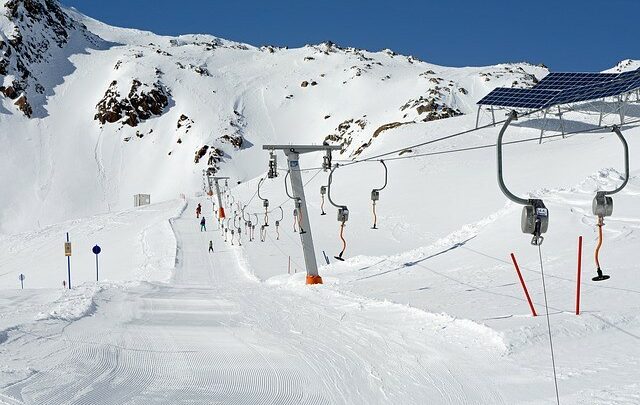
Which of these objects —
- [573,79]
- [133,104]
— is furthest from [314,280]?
[133,104]

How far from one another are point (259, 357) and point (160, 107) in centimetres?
12550

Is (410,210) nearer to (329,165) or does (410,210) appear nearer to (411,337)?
(329,165)

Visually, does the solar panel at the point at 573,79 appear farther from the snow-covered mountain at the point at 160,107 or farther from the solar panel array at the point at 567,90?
the snow-covered mountain at the point at 160,107

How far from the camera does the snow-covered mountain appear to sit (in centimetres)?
10462

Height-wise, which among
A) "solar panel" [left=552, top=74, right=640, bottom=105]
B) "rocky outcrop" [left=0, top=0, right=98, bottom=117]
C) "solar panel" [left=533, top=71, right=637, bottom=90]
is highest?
"rocky outcrop" [left=0, top=0, right=98, bottom=117]

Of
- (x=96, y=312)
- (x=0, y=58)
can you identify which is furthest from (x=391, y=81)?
(x=96, y=312)

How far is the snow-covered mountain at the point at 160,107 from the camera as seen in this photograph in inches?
4119

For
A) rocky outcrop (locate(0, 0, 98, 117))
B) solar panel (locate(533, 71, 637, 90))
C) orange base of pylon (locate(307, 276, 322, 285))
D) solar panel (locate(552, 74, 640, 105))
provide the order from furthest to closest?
rocky outcrop (locate(0, 0, 98, 117))
solar panel (locate(533, 71, 637, 90))
solar panel (locate(552, 74, 640, 105))
orange base of pylon (locate(307, 276, 322, 285))

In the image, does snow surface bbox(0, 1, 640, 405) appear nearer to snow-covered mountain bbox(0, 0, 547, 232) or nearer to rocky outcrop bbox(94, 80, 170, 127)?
snow-covered mountain bbox(0, 0, 547, 232)

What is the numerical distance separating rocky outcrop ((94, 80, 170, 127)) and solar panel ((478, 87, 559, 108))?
8454cm

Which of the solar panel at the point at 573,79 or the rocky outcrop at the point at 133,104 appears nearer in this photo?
the solar panel at the point at 573,79

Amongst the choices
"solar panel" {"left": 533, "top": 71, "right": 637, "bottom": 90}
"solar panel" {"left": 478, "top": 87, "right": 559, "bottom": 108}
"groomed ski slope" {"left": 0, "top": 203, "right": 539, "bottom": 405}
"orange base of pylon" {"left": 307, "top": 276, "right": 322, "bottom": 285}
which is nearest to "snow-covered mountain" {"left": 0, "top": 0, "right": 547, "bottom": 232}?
"solar panel" {"left": 478, "top": 87, "right": 559, "bottom": 108}

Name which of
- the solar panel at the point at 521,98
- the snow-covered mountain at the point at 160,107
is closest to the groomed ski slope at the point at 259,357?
the solar panel at the point at 521,98

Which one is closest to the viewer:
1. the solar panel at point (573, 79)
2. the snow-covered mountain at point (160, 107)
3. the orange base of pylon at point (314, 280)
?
the orange base of pylon at point (314, 280)
